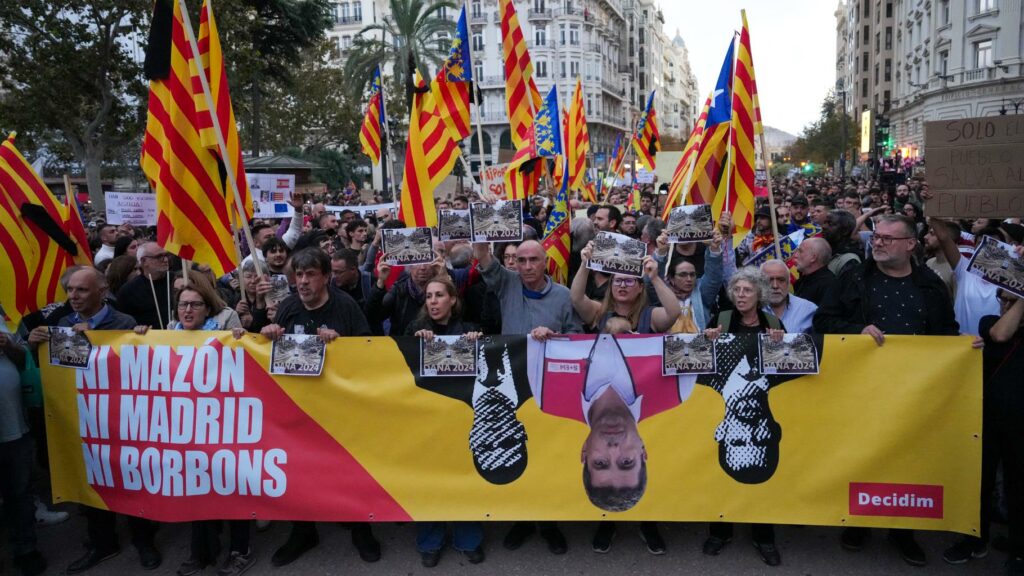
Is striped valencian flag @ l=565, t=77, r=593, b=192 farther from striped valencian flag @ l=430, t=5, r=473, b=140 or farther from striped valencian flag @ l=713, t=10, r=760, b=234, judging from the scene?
striped valencian flag @ l=713, t=10, r=760, b=234

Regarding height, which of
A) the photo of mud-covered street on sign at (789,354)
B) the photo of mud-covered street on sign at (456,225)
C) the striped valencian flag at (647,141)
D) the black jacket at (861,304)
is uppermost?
the striped valencian flag at (647,141)

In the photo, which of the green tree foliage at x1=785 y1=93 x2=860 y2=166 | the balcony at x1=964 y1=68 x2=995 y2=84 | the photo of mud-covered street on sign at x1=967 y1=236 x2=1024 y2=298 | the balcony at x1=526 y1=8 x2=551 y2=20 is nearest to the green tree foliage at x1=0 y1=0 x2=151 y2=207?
the photo of mud-covered street on sign at x1=967 y1=236 x2=1024 y2=298

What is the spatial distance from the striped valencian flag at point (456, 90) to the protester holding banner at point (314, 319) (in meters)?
4.02

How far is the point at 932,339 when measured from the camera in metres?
4.14

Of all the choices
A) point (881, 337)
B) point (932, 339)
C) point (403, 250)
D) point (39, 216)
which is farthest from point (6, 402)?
point (932, 339)

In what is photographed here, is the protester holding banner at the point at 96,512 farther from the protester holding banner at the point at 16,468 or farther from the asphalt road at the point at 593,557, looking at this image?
the protester holding banner at the point at 16,468

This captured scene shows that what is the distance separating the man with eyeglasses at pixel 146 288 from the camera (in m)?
6.02

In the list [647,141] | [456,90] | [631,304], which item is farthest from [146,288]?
[647,141]

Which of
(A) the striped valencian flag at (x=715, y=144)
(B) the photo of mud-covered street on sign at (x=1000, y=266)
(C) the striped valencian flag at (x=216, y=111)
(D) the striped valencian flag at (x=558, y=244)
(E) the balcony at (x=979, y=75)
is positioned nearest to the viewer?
(B) the photo of mud-covered street on sign at (x=1000, y=266)

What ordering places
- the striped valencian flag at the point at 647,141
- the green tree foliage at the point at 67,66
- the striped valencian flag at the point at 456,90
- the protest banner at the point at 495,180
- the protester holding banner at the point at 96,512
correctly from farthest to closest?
the green tree foliage at the point at 67,66, the striped valencian flag at the point at 647,141, the protest banner at the point at 495,180, the striped valencian flag at the point at 456,90, the protester holding banner at the point at 96,512

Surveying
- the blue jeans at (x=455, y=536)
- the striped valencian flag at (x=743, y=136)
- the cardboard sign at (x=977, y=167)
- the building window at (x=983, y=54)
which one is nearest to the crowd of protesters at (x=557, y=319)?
the blue jeans at (x=455, y=536)

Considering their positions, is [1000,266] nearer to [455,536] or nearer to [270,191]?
[455,536]

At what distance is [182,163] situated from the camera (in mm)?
5273

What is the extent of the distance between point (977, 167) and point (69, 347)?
255 inches
